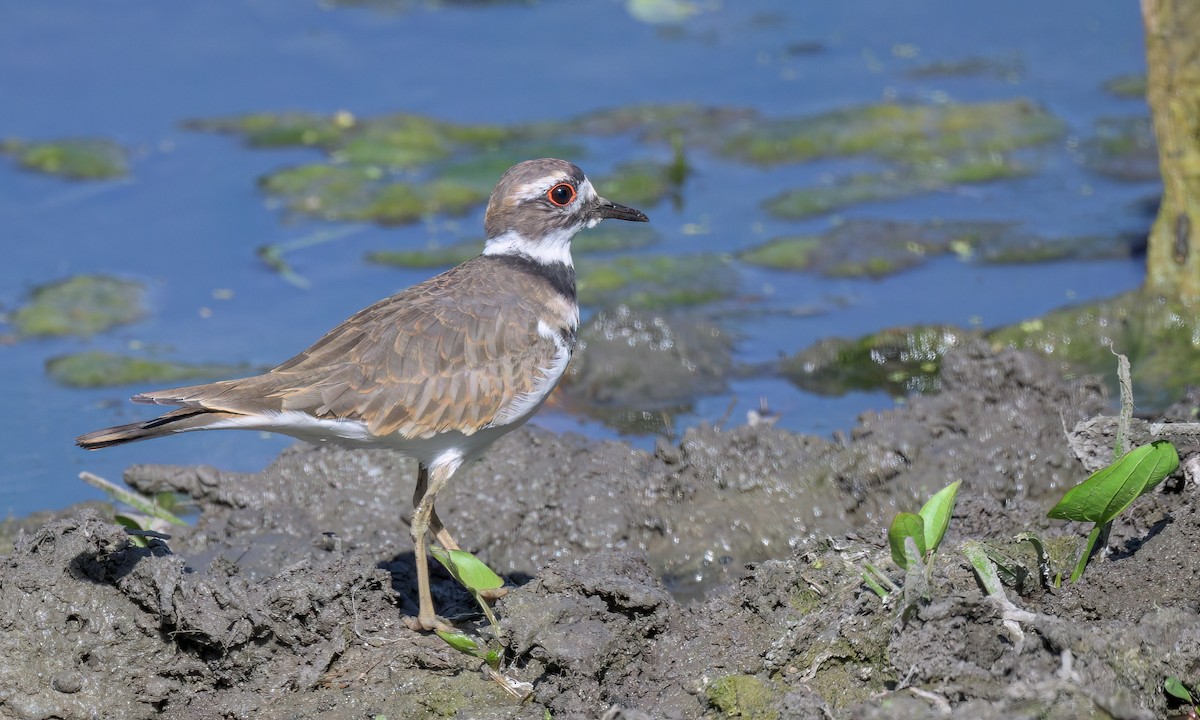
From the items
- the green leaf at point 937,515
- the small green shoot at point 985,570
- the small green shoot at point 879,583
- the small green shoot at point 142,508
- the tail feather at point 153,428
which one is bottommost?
the small green shoot at point 142,508

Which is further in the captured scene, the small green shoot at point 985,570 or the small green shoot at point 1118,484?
the small green shoot at point 1118,484

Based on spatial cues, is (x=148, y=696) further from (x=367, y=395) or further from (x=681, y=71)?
(x=681, y=71)

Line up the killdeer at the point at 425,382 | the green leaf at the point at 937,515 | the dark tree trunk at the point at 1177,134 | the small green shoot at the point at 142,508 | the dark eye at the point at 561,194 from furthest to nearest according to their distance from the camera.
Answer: the dark tree trunk at the point at 1177,134
the small green shoot at the point at 142,508
the dark eye at the point at 561,194
the killdeer at the point at 425,382
the green leaf at the point at 937,515

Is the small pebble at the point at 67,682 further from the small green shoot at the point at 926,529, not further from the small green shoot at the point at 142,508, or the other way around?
the small green shoot at the point at 926,529

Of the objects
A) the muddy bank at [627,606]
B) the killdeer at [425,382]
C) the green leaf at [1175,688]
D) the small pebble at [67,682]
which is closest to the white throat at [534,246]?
the killdeer at [425,382]

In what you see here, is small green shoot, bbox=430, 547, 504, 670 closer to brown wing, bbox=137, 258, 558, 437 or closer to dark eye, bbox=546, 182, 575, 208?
brown wing, bbox=137, 258, 558, 437

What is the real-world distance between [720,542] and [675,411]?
6.08 feet

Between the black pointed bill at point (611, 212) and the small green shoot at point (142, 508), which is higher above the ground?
the black pointed bill at point (611, 212)

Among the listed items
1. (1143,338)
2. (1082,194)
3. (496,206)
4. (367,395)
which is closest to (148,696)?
(367,395)

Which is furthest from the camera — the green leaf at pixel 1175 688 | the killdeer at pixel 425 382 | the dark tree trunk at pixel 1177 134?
the dark tree trunk at pixel 1177 134

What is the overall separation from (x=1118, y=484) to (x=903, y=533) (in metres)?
0.79

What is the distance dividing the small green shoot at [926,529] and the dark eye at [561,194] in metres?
2.42

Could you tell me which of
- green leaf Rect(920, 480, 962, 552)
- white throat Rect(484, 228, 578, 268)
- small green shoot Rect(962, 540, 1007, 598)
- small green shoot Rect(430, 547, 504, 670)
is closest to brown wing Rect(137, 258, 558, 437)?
white throat Rect(484, 228, 578, 268)

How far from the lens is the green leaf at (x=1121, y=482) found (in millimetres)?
4387
